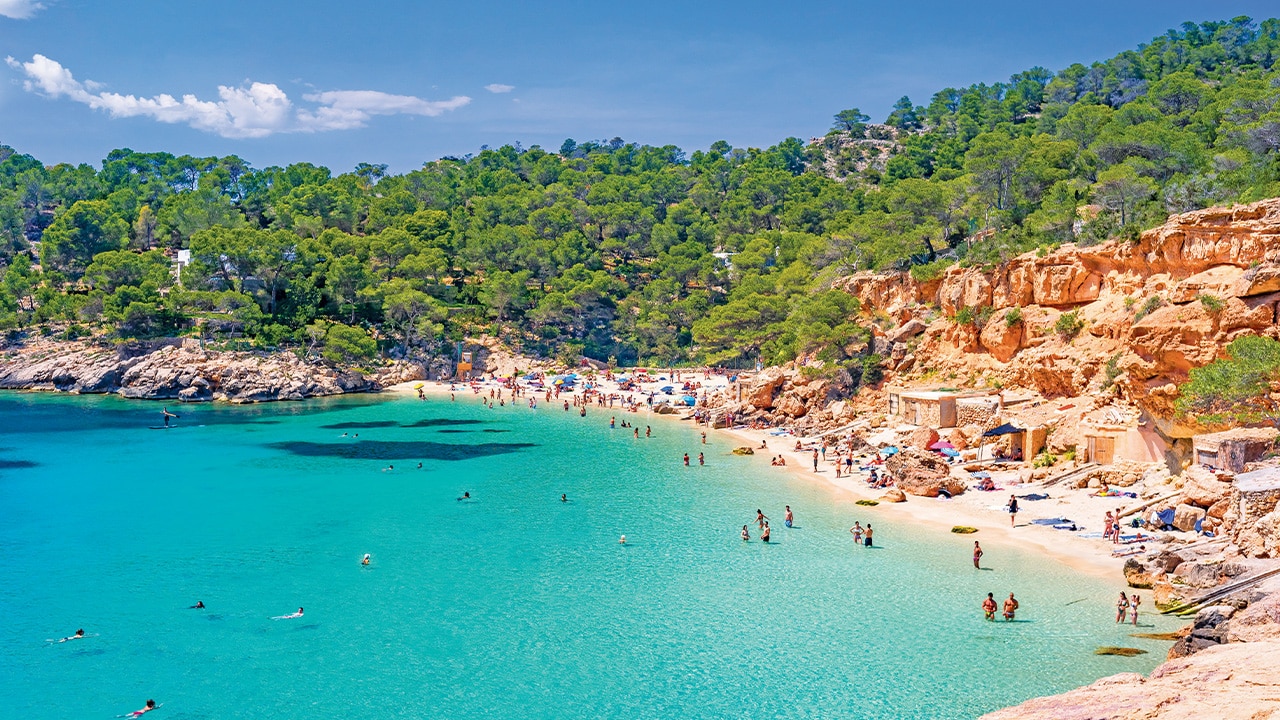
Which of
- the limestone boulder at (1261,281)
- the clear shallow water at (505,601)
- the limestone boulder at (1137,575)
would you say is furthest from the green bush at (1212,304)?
the clear shallow water at (505,601)

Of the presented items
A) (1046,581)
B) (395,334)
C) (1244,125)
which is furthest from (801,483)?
(395,334)

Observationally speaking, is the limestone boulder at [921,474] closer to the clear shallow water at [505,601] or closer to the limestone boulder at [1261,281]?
the clear shallow water at [505,601]

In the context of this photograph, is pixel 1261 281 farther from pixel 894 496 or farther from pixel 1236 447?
pixel 894 496

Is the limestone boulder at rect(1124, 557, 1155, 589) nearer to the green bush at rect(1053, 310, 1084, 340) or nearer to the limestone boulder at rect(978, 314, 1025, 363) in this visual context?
the green bush at rect(1053, 310, 1084, 340)

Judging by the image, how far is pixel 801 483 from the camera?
3869 centimetres

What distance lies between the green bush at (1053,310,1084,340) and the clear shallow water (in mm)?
13855

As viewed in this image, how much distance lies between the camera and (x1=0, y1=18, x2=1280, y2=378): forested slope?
54.3m

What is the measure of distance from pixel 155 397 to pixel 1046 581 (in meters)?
63.8

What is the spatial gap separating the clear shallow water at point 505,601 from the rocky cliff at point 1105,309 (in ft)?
36.8

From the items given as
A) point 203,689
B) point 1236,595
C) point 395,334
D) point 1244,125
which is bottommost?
point 203,689

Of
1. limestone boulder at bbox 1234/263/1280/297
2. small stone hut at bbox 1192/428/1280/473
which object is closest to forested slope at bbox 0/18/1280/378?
limestone boulder at bbox 1234/263/1280/297

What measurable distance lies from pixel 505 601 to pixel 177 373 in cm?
5317

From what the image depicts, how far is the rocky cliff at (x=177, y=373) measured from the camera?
67562mm

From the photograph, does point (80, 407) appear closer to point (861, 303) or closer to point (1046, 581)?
point (861, 303)
